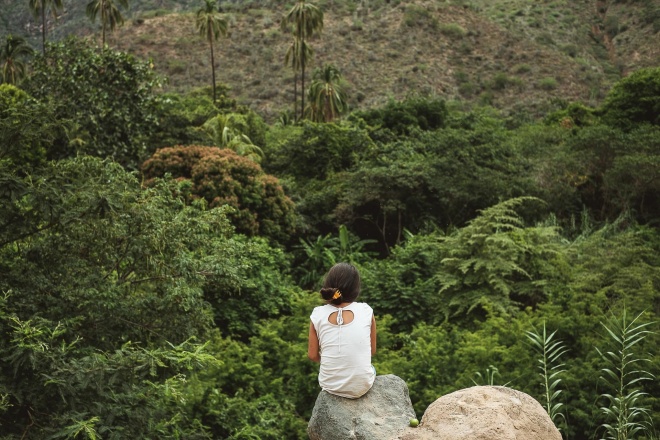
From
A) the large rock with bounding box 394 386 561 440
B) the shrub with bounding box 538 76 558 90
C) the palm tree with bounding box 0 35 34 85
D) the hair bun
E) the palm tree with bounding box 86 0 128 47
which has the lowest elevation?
the shrub with bounding box 538 76 558 90

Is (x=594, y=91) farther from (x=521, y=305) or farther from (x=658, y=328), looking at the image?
(x=658, y=328)

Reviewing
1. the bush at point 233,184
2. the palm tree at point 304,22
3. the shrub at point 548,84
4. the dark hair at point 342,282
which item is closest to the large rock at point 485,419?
the dark hair at point 342,282

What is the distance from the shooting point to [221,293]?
1470cm

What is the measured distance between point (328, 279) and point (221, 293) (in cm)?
1044

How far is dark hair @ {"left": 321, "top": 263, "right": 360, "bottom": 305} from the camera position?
450 centimetres

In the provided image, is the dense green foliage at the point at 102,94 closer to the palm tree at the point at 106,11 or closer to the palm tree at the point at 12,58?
the palm tree at the point at 106,11

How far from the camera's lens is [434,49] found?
51969mm

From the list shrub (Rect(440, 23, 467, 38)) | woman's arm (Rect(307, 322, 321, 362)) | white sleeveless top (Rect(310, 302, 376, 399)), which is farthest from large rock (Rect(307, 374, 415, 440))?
shrub (Rect(440, 23, 467, 38))

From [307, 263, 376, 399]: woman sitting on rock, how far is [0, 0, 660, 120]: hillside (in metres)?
40.9

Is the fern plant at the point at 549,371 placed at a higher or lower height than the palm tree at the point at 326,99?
higher

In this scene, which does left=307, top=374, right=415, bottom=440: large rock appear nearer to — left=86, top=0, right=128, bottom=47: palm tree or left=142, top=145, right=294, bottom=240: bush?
left=142, top=145, right=294, bottom=240: bush

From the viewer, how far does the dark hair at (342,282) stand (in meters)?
4.50

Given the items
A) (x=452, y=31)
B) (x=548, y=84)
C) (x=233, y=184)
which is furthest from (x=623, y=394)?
(x=452, y=31)

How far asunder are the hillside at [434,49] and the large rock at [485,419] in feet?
136
